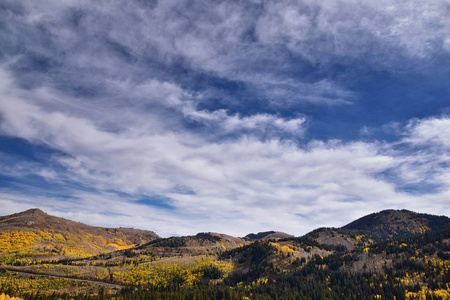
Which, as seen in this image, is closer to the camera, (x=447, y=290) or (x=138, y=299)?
(x=138, y=299)

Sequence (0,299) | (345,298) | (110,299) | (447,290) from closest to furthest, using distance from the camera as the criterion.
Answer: (0,299), (110,299), (447,290), (345,298)

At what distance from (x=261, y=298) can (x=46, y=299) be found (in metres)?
127

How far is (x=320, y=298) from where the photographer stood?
200 m

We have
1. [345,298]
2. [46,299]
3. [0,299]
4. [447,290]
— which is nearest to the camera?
[0,299]

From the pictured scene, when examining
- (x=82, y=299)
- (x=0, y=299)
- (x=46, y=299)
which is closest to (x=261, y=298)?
(x=82, y=299)

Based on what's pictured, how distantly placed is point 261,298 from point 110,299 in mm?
95495

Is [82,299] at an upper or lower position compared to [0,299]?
lower

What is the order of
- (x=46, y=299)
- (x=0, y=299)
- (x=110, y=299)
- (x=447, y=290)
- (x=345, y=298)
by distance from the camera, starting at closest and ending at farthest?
(x=0, y=299), (x=46, y=299), (x=110, y=299), (x=447, y=290), (x=345, y=298)

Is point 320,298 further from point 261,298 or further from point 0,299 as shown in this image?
point 0,299

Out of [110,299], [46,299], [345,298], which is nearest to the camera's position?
[46,299]

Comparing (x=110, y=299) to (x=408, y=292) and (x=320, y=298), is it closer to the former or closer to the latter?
(x=320, y=298)

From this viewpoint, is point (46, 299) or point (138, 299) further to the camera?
point (138, 299)

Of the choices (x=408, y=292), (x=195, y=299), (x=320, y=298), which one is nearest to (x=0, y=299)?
(x=195, y=299)

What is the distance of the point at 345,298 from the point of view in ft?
639
